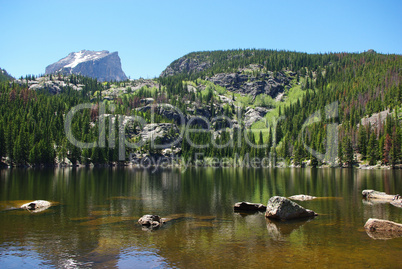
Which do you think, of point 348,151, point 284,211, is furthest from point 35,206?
point 348,151

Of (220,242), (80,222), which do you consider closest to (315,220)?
(220,242)

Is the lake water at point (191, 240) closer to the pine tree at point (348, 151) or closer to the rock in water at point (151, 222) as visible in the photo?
the rock in water at point (151, 222)

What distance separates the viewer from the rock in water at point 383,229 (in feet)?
87.4

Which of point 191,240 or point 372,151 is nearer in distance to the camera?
point 191,240

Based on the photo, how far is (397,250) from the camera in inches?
878

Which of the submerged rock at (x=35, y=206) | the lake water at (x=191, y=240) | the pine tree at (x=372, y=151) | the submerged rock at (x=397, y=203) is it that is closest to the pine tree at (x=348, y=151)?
the pine tree at (x=372, y=151)

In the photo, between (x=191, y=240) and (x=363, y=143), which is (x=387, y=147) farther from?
(x=191, y=240)

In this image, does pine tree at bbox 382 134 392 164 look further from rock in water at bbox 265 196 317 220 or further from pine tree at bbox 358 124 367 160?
rock in water at bbox 265 196 317 220

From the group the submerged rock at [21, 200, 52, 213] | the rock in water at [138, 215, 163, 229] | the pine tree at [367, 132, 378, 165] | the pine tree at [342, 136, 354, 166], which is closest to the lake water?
the rock in water at [138, 215, 163, 229]

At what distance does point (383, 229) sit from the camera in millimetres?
27984

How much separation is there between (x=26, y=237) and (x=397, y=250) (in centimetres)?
3194

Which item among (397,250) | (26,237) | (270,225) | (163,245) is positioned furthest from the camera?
(270,225)

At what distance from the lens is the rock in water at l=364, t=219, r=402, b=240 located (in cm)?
2662

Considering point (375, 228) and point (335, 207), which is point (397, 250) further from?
point (335, 207)
